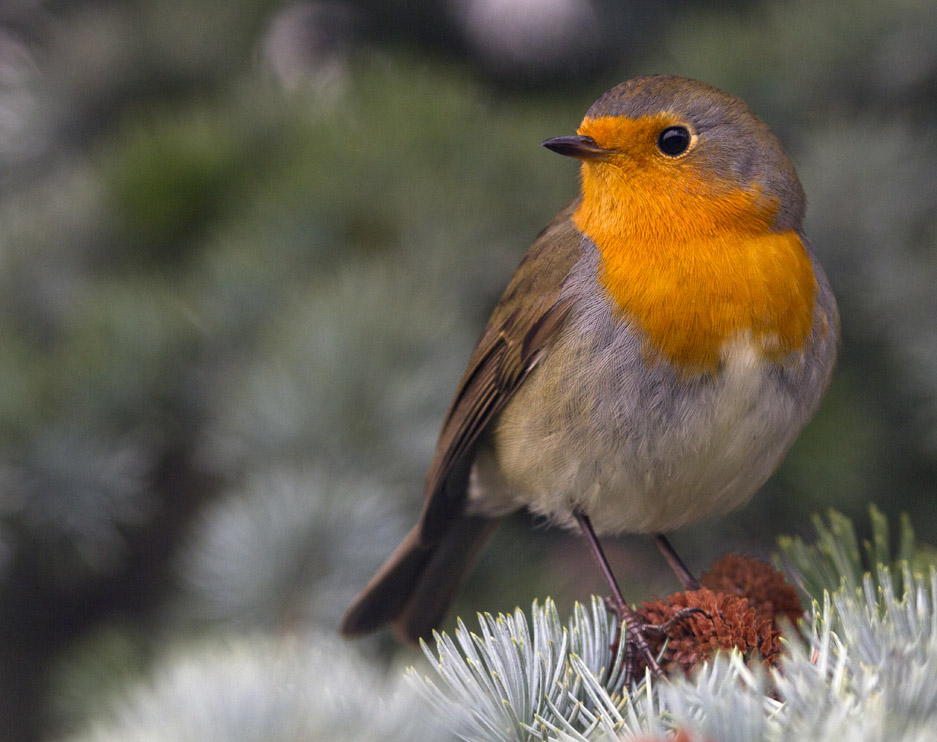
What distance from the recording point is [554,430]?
1.44 meters

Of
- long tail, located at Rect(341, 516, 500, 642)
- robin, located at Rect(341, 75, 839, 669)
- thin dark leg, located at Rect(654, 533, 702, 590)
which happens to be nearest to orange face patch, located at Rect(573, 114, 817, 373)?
robin, located at Rect(341, 75, 839, 669)

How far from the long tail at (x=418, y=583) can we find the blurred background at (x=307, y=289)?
0.06m

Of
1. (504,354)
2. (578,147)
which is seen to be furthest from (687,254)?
(504,354)

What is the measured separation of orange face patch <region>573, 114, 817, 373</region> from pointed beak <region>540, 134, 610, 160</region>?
0.01m

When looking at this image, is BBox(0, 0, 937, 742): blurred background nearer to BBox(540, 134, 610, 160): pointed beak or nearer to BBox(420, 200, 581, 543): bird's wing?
BBox(420, 200, 581, 543): bird's wing

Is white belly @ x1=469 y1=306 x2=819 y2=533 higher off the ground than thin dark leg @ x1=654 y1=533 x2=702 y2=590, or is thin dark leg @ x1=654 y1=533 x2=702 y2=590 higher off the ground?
white belly @ x1=469 y1=306 x2=819 y2=533

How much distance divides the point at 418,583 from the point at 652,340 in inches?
27.6

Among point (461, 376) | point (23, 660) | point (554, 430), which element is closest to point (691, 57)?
point (461, 376)

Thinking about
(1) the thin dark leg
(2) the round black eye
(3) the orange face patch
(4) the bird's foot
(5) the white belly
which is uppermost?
(2) the round black eye

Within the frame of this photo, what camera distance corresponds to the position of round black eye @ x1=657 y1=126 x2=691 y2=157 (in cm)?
143

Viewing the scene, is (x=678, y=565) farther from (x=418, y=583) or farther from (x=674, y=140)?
(x=674, y=140)

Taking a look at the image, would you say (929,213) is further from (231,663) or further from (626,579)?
(231,663)

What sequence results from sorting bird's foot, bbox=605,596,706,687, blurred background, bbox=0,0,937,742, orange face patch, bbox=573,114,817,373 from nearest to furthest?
bird's foot, bbox=605,596,706,687 → orange face patch, bbox=573,114,817,373 → blurred background, bbox=0,0,937,742

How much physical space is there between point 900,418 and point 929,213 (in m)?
0.43
